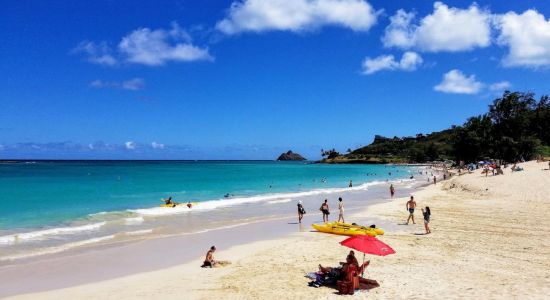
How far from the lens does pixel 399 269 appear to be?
531 inches

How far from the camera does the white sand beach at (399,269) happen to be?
11266 mm

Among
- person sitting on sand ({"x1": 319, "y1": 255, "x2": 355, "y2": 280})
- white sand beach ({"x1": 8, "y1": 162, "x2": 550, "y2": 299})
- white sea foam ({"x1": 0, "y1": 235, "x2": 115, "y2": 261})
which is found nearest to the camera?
white sand beach ({"x1": 8, "y1": 162, "x2": 550, "y2": 299})

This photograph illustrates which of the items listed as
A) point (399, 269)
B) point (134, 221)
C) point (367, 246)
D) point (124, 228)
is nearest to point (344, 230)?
point (399, 269)

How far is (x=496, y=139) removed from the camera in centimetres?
9112

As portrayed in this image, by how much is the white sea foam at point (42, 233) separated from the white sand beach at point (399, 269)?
9624mm

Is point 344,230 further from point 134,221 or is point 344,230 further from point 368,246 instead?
point 134,221

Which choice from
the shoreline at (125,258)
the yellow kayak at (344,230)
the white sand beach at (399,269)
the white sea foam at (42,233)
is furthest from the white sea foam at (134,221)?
the yellow kayak at (344,230)

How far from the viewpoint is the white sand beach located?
1127 cm

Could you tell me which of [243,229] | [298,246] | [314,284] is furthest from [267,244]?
[314,284]

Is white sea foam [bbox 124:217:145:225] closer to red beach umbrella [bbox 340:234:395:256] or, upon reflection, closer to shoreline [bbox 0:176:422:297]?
shoreline [bbox 0:176:422:297]

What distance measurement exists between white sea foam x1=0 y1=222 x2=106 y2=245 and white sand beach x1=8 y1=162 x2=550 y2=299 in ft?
31.6

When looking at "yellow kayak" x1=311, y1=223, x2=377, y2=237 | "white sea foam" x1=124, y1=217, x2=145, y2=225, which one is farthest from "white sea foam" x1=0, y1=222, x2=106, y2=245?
"yellow kayak" x1=311, y1=223, x2=377, y2=237

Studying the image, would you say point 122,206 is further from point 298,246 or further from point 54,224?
point 298,246

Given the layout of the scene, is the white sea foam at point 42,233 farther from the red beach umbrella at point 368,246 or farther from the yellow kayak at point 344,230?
the red beach umbrella at point 368,246
